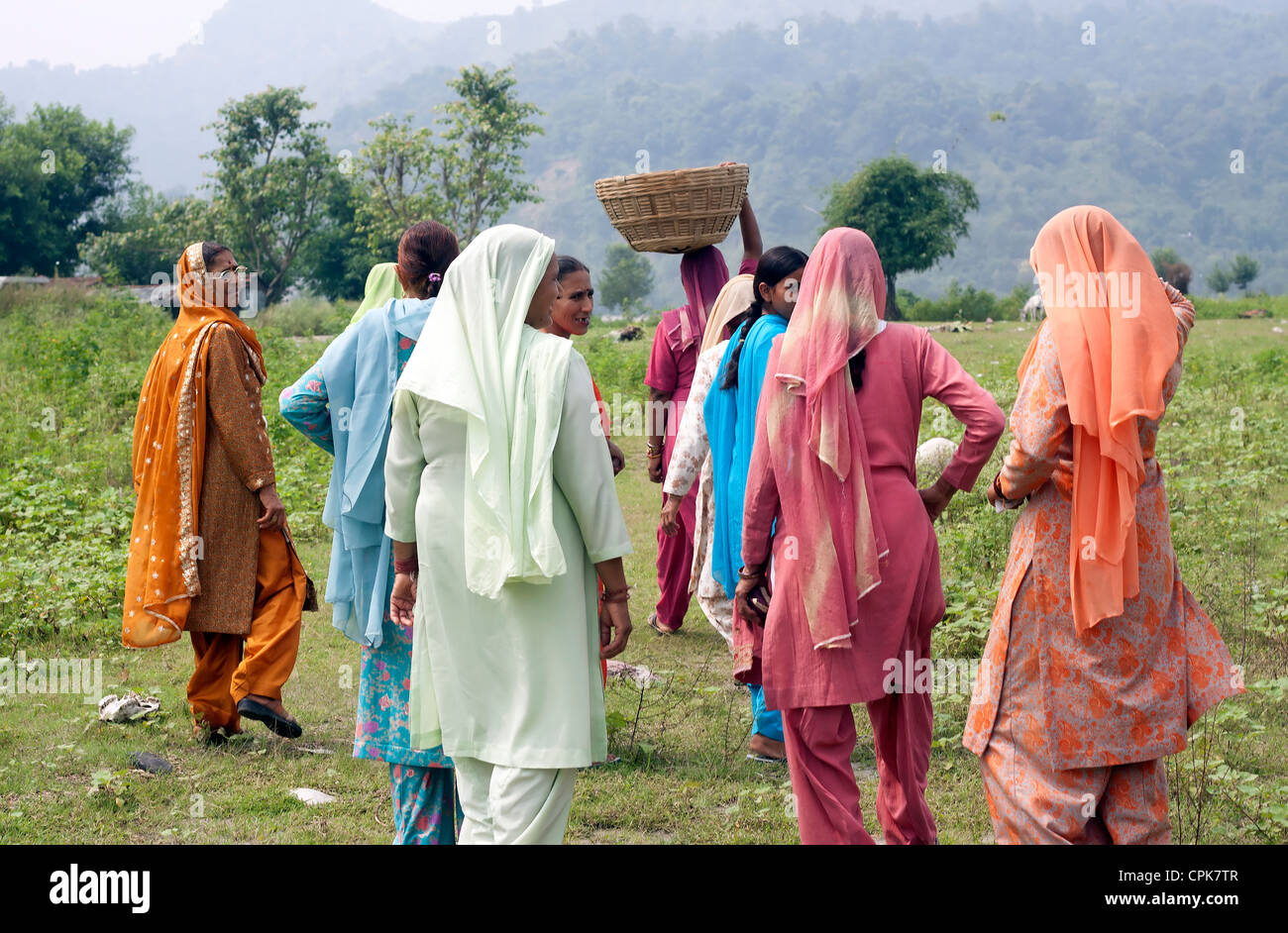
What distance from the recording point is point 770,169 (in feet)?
524

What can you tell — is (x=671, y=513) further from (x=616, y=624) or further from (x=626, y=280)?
(x=626, y=280)

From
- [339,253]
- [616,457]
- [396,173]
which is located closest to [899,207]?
[396,173]

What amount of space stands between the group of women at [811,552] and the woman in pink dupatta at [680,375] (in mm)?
1991

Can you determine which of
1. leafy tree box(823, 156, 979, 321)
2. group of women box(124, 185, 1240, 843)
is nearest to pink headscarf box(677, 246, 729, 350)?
group of women box(124, 185, 1240, 843)

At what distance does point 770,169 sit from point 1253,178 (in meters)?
64.0

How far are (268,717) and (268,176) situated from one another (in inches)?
1700

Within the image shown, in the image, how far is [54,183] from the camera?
4531cm

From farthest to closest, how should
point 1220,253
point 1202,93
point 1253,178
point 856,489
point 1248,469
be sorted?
point 1202,93 < point 1253,178 < point 1220,253 < point 1248,469 < point 856,489

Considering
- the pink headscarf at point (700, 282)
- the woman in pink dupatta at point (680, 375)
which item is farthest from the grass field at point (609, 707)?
the pink headscarf at point (700, 282)

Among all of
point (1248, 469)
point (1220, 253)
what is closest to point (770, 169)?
point (1220, 253)

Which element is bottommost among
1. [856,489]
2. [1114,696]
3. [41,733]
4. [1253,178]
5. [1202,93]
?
[41,733]

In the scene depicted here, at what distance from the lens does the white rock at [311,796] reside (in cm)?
424

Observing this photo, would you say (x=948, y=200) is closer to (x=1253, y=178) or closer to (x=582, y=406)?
(x=582, y=406)

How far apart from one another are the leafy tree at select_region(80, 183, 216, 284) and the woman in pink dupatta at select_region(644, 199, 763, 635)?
4337 cm
